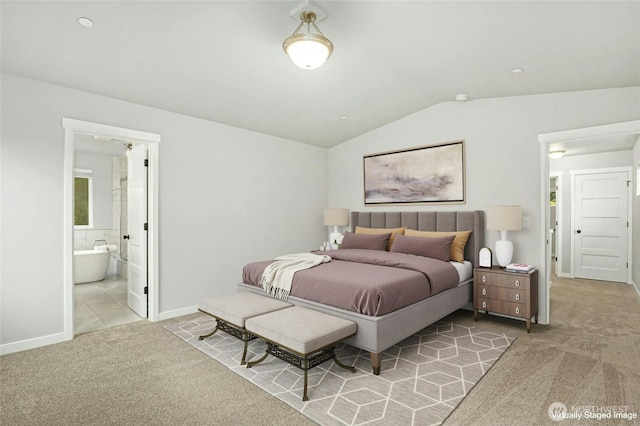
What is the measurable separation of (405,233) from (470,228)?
2.78 feet

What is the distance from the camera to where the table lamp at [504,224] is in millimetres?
3818

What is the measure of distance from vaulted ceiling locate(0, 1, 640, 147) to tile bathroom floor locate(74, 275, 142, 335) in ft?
8.33

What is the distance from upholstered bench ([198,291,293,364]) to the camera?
288 cm

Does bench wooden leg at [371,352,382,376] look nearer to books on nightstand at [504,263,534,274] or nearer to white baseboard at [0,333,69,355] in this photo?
books on nightstand at [504,263,534,274]

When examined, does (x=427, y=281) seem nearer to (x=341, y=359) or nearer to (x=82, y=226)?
(x=341, y=359)

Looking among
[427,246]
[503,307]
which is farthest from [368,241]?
[503,307]

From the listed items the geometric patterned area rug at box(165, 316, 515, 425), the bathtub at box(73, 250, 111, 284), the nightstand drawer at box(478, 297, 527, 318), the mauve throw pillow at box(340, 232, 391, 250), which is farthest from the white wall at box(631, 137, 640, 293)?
the bathtub at box(73, 250, 111, 284)

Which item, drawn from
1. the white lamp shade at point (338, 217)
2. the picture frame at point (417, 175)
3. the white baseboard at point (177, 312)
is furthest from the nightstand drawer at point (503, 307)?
the white baseboard at point (177, 312)

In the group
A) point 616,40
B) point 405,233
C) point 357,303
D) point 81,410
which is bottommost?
point 81,410

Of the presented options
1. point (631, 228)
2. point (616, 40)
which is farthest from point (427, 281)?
point (631, 228)

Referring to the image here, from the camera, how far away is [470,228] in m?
4.38

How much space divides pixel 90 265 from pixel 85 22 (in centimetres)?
504

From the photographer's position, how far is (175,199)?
4.12 metres

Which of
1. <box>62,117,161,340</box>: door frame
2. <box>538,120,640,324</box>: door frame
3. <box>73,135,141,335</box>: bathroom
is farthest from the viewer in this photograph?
<box>73,135,141,335</box>: bathroom
